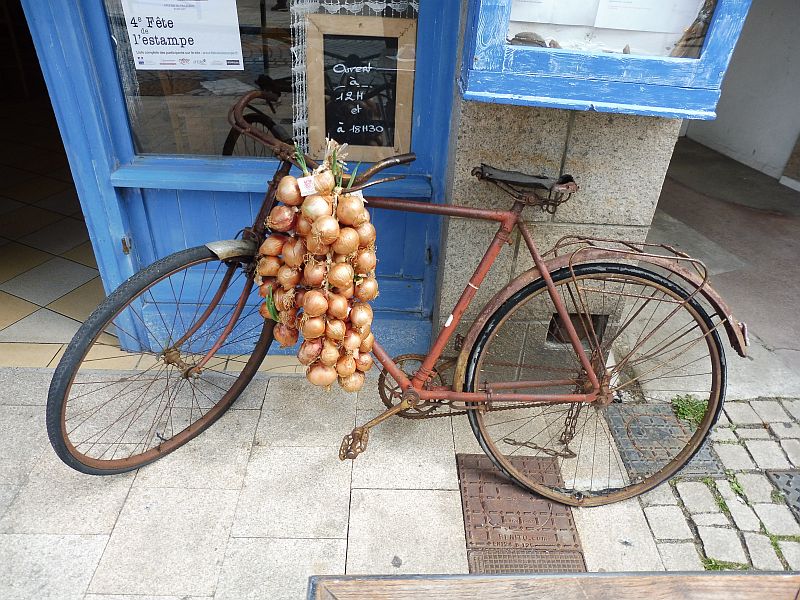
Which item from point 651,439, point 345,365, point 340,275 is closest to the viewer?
point 340,275

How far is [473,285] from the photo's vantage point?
227 centimetres

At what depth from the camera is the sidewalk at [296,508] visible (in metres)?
2.17

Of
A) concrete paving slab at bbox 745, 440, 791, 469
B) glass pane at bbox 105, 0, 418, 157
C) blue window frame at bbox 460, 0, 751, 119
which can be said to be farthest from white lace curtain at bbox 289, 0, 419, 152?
concrete paving slab at bbox 745, 440, 791, 469

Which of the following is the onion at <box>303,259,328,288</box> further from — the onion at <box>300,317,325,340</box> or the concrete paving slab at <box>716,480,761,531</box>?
the concrete paving slab at <box>716,480,761,531</box>

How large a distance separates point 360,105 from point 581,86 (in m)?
1.25

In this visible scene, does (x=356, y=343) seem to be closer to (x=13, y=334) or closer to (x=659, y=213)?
(x=13, y=334)

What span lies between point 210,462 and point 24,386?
3.92 ft

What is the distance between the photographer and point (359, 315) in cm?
200

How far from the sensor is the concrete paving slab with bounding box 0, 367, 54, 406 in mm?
2869

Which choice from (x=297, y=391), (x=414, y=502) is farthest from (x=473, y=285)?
(x=297, y=391)

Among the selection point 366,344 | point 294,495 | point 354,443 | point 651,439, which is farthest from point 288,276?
point 651,439

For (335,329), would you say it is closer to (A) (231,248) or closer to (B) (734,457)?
(A) (231,248)

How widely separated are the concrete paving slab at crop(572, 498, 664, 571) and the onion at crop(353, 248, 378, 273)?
149 cm

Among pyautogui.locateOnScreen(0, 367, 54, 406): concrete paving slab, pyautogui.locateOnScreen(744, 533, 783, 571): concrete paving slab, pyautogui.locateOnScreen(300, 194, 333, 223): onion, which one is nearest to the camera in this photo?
pyautogui.locateOnScreen(300, 194, 333, 223): onion
